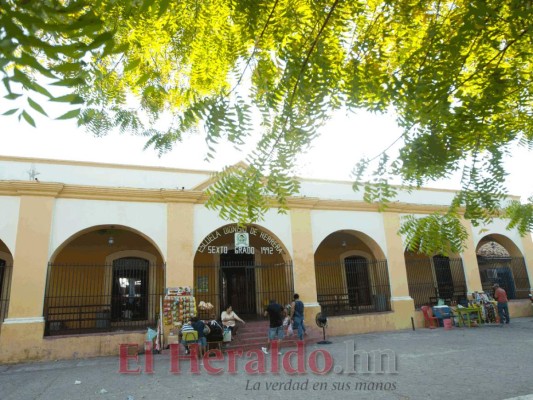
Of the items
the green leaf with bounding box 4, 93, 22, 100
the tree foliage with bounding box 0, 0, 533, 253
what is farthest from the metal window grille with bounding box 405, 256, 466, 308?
the green leaf with bounding box 4, 93, 22, 100

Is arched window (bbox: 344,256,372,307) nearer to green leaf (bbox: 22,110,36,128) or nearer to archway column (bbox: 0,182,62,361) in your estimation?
archway column (bbox: 0,182,62,361)

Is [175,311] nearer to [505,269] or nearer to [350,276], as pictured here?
[350,276]

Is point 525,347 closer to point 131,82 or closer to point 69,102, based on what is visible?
point 131,82

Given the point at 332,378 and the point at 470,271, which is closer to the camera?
the point at 332,378

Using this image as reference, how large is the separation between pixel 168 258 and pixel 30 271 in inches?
127

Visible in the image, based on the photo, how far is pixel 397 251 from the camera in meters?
12.7

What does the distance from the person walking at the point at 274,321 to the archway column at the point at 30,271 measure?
529 cm

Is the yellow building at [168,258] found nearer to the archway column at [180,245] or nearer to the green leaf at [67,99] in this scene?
the archway column at [180,245]

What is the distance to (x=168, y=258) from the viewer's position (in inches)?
394

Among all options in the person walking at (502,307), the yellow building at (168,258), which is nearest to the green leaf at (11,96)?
the yellow building at (168,258)

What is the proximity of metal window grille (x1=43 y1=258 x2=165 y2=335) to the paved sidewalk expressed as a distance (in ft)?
8.87

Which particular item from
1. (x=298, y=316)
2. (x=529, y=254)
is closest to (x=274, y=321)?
(x=298, y=316)

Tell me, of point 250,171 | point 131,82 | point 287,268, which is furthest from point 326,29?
point 287,268

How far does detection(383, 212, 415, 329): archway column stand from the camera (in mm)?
12138
